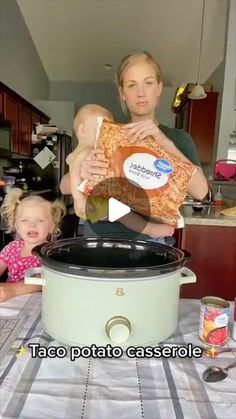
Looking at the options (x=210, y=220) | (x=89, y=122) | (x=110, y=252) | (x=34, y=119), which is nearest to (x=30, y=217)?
(x=110, y=252)

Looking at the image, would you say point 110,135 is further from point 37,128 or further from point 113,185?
point 37,128

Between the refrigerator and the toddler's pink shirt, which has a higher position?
the refrigerator

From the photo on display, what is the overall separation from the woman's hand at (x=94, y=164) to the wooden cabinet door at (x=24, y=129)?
130 inches

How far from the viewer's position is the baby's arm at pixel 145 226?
0.79m

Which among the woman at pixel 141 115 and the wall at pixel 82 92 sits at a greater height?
the wall at pixel 82 92

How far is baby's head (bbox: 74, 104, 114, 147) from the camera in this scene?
69 cm

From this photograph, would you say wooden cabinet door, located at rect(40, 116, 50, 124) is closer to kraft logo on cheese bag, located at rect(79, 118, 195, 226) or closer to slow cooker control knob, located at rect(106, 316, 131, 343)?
kraft logo on cheese bag, located at rect(79, 118, 195, 226)

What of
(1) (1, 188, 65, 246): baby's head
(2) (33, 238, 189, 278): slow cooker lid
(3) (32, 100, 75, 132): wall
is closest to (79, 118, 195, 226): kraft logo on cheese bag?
(2) (33, 238, 189, 278): slow cooker lid

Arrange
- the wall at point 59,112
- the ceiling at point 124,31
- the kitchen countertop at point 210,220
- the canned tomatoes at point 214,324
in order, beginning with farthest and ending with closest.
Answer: the wall at point 59,112 < the ceiling at point 124,31 < the kitchen countertop at point 210,220 < the canned tomatoes at point 214,324

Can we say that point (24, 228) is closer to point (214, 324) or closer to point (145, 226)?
point (145, 226)

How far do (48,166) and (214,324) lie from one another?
422 cm

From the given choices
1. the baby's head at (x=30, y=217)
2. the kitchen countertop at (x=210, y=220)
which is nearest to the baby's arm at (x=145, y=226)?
the baby's head at (x=30, y=217)

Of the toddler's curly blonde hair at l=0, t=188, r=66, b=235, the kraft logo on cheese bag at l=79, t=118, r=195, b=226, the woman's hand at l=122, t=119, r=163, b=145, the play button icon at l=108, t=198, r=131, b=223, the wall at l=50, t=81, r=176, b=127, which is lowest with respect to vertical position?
the toddler's curly blonde hair at l=0, t=188, r=66, b=235

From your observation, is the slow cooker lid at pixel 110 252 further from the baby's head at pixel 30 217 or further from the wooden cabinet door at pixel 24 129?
the wooden cabinet door at pixel 24 129
